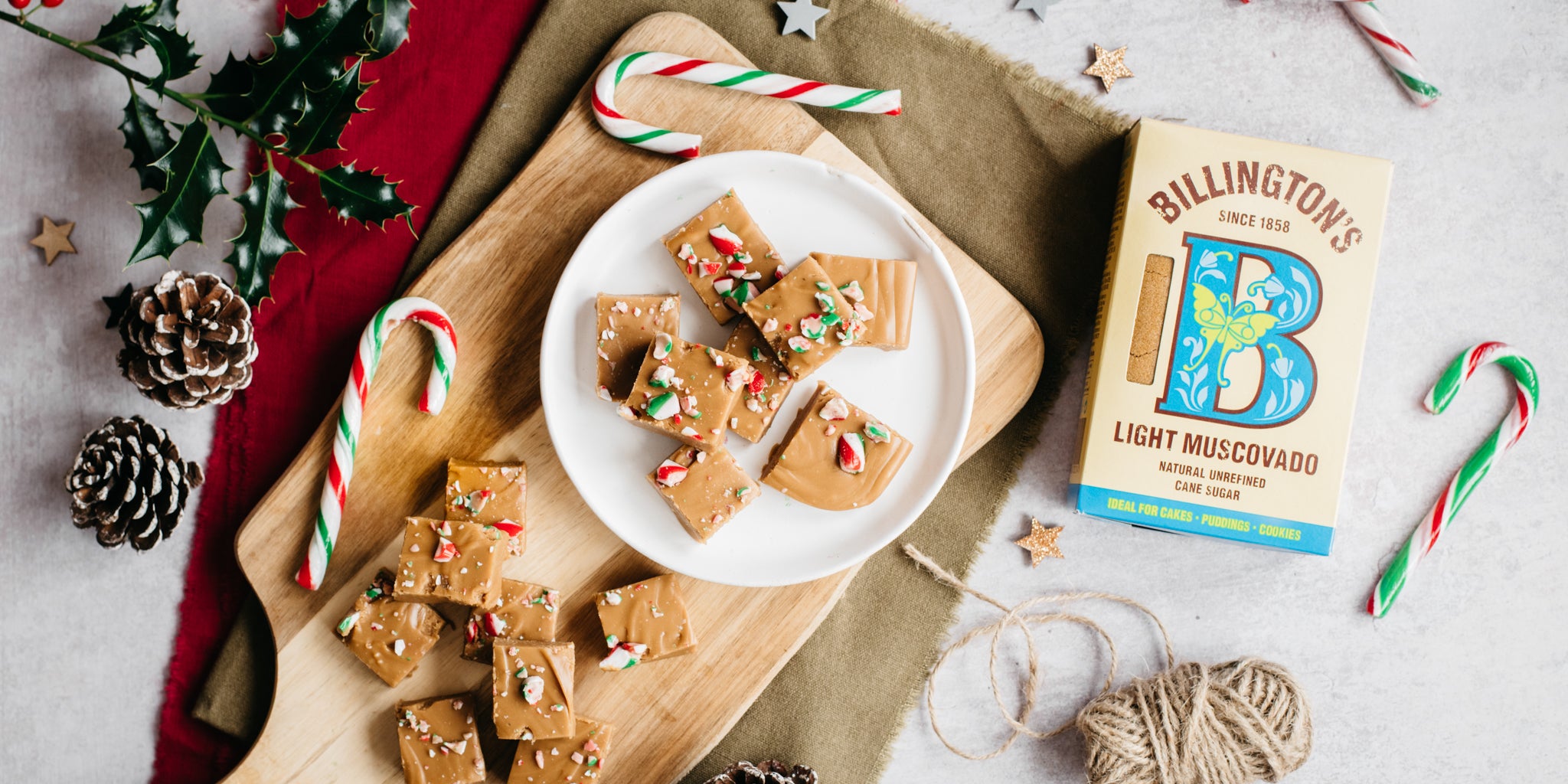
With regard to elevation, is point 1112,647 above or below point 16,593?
below

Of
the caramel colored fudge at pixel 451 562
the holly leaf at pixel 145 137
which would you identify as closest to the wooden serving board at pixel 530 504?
the caramel colored fudge at pixel 451 562

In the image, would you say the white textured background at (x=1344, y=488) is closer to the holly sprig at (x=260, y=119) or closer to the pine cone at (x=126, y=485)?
the pine cone at (x=126, y=485)

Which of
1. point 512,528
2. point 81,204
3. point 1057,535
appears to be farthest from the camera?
point 1057,535

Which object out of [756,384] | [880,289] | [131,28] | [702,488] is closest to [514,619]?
[702,488]

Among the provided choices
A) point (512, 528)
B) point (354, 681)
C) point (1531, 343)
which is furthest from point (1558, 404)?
point (354, 681)

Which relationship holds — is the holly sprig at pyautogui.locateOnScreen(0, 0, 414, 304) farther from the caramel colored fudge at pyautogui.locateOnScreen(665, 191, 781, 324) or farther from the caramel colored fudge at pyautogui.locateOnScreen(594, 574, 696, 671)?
the caramel colored fudge at pyautogui.locateOnScreen(594, 574, 696, 671)

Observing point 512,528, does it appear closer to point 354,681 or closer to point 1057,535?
point 354,681
